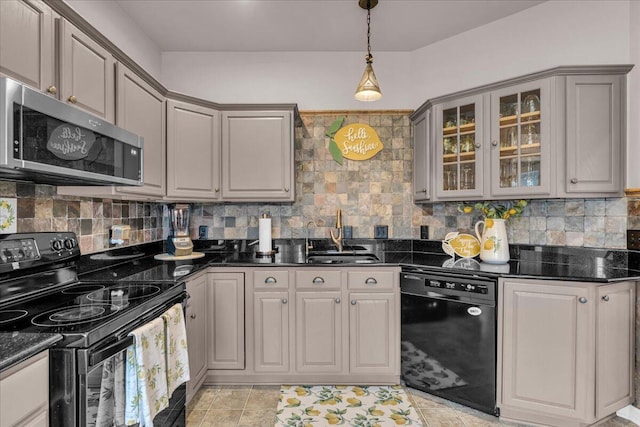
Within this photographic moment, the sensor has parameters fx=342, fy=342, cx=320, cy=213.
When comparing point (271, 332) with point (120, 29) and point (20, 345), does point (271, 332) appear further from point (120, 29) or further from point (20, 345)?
point (120, 29)

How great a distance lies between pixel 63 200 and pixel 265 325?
1459 millimetres

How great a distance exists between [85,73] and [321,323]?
201 centimetres

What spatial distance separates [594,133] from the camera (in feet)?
7.04

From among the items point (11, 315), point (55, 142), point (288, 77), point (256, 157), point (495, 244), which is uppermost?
point (288, 77)

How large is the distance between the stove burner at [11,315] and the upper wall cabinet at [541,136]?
99.4 inches

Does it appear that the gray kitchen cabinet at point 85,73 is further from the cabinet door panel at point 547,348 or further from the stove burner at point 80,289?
the cabinet door panel at point 547,348

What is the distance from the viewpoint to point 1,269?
142 centimetres

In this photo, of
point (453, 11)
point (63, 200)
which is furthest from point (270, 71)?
point (63, 200)

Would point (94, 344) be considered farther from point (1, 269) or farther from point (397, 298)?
point (397, 298)

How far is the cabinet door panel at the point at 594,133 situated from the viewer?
213 cm

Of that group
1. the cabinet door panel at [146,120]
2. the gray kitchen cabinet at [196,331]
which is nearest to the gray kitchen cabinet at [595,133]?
the gray kitchen cabinet at [196,331]

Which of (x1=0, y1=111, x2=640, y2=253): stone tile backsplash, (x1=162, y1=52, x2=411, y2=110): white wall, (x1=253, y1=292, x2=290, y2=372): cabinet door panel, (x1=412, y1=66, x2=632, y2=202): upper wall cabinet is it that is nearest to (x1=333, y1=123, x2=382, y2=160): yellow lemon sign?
(x1=0, y1=111, x2=640, y2=253): stone tile backsplash

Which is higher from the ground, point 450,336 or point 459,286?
point 459,286

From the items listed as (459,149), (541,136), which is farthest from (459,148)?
(541,136)
